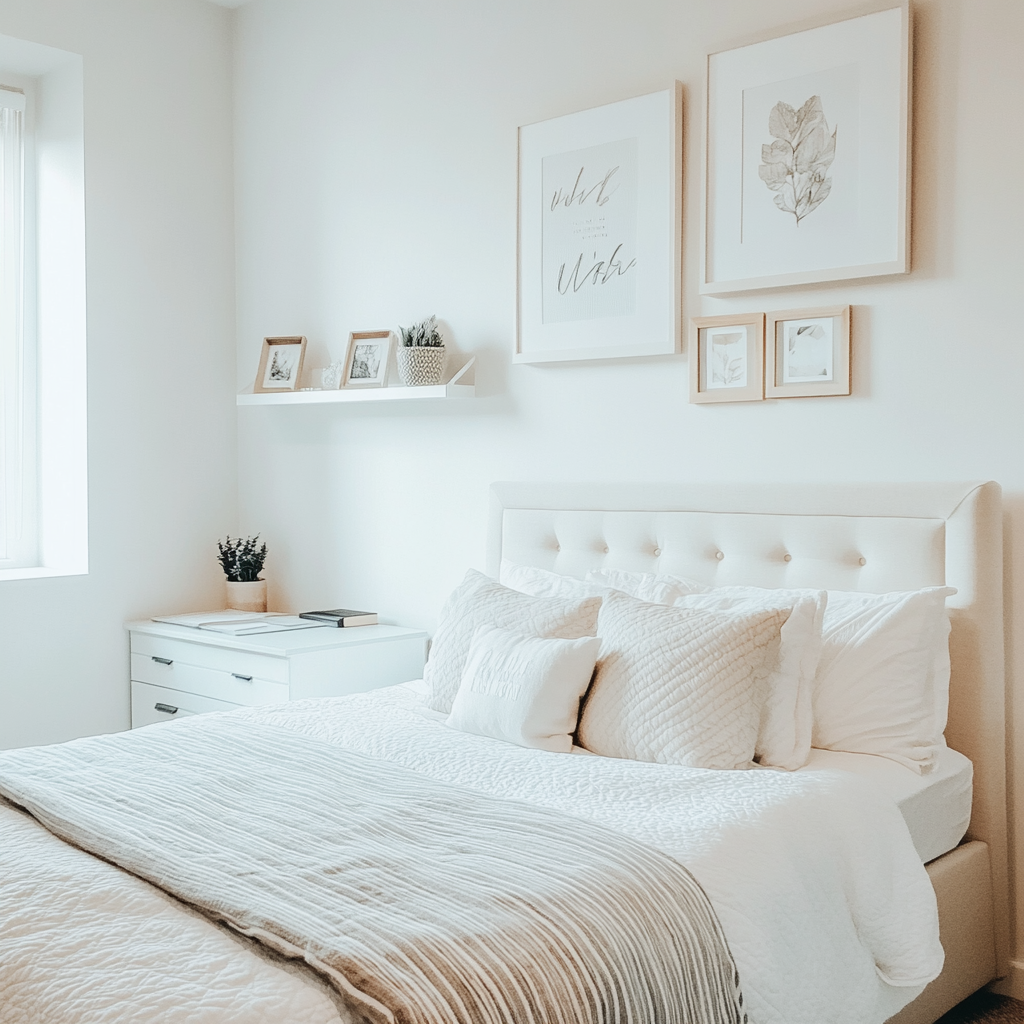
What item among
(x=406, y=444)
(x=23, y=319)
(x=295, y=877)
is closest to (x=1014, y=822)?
(x=295, y=877)

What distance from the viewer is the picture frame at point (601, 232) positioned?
8.74 ft

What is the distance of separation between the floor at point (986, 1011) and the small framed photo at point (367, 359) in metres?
2.20

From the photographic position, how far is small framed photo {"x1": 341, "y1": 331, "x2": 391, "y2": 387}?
327 centimetres

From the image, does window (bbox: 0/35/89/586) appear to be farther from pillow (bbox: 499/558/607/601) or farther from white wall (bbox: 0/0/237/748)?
pillow (bbox: 499/558/607/601)

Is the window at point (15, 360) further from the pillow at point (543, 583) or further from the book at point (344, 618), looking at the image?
the pillow at point (543, 583)

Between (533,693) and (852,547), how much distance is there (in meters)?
0.76

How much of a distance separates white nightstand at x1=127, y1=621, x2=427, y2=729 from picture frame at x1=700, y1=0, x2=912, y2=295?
55.4 inches

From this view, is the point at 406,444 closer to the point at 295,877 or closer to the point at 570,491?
the point at 570,491

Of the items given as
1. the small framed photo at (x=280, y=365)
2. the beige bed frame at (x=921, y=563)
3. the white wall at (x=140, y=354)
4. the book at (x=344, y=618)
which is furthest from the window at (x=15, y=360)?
the beige bed frame at (x=921, y=563)

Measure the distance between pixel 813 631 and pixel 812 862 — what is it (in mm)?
568

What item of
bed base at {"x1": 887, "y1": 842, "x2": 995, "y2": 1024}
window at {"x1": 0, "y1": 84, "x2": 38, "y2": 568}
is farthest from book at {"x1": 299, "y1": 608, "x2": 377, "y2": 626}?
bed base at {"x1": 887, "y1": 842, "x2": 995, "y2": 1024}

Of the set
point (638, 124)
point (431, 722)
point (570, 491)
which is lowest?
point (431, 722)

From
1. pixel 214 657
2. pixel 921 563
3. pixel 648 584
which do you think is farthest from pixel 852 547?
pixel 214 657

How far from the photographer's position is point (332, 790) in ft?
5.95
